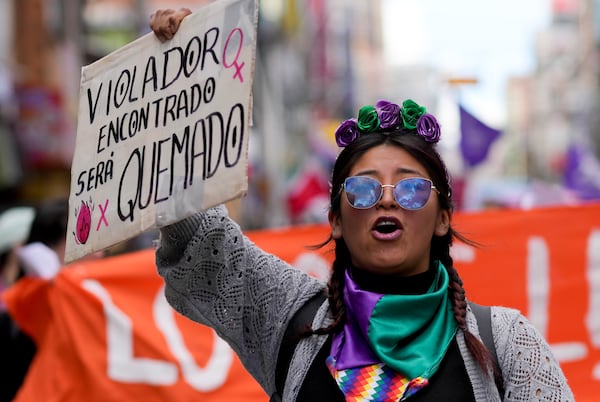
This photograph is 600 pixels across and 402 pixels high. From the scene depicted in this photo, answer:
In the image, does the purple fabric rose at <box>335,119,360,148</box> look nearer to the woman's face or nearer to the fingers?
the woman's face

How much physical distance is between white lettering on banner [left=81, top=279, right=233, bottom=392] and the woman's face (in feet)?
5.83

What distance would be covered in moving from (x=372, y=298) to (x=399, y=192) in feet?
0.81

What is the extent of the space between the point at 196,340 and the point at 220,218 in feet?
5.86

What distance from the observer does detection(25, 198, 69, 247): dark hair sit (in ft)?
14.5

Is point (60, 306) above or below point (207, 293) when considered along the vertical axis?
below

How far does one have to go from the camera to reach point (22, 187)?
15.0 m

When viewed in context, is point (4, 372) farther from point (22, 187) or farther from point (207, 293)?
point (22, 187)

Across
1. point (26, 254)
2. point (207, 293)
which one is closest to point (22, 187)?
point (26, 254)

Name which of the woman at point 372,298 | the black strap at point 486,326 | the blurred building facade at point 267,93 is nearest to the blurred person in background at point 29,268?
the woman at point 372,298

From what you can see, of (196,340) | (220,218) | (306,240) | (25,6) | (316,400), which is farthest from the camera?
(25,6)

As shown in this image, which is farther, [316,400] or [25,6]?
[25,6]

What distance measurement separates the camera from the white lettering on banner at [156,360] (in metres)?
3.95

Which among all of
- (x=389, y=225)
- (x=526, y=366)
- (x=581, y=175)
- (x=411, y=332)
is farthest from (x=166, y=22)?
(x=581, y=175)

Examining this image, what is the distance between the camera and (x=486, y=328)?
2.25 metres
